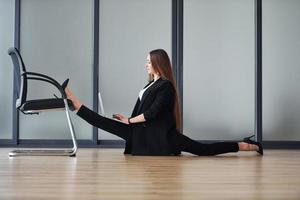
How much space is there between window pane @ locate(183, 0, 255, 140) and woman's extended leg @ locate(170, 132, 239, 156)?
5.54 ft

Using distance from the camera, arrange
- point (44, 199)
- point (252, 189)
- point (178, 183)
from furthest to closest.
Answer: point (178, 183), point (252, 189), point (44, 199)

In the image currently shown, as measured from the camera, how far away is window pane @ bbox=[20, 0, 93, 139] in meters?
5.94

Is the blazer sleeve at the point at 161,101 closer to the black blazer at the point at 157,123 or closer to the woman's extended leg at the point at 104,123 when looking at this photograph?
the black blazer at the point at 157,123

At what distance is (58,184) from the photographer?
217 centimetres

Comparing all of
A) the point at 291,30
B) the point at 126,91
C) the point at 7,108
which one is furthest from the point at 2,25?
the point at 291,30

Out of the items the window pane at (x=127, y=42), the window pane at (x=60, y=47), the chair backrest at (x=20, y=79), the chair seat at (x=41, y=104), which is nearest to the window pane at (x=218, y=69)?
the window pane at (x=127, y=42)

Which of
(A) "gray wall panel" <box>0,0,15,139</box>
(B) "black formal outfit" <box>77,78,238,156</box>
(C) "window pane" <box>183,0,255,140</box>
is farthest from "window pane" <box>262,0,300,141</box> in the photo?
(A) "gray wall panel" <box>0,0,15,139</box>

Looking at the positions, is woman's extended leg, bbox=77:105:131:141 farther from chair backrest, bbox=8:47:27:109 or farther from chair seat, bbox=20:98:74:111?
chair backrest, bbox=8:47:27:109

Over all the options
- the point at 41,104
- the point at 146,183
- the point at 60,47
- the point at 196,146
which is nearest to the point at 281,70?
the point at 196,146

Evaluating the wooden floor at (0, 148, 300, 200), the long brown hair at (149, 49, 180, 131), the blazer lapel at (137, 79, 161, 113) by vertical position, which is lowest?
the wooden floor at (0, 148, 300, 200)

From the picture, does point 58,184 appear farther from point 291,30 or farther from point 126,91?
point 291,30

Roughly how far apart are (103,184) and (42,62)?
4.03m

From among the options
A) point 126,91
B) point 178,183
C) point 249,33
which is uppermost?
point 249,33

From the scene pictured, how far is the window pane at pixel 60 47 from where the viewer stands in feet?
19.5
